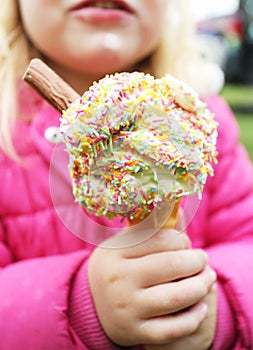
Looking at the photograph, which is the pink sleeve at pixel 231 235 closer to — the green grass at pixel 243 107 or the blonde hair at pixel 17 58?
the blonde hair at pixel 17 58

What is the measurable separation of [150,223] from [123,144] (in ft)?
0.38

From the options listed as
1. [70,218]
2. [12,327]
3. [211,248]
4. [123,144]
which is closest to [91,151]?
[123,144]

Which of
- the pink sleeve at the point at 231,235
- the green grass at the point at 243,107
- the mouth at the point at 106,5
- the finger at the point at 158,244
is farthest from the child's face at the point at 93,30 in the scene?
the green grass at the point at 243,107

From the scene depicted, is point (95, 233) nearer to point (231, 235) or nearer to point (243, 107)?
point (231, 235)

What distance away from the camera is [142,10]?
1.06m

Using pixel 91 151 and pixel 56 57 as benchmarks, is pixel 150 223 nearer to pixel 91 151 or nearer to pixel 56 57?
pixel 91 151

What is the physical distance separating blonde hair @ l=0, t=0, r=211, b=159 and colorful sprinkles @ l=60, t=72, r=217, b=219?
1.34ft

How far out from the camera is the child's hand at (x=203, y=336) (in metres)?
0.83

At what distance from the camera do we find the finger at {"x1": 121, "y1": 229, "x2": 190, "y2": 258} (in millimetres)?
808

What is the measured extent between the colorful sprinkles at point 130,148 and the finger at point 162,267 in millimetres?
87

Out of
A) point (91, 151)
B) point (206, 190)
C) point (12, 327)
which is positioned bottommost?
point (12, 327)

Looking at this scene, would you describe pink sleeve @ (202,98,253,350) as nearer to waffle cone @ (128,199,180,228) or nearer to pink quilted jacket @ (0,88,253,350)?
pink quilted jacket @ (0,88,253,350)

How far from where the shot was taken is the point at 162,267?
0.80 m

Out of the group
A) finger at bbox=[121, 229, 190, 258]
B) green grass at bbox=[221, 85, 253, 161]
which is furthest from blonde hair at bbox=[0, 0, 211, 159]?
green grass at bbox=[221, 85, 253, 161]
